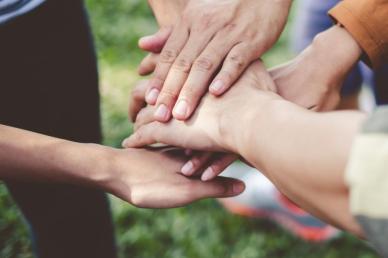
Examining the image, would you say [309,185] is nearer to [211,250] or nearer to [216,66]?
[216,66]

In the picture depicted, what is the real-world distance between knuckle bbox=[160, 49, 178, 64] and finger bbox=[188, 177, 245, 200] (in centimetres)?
43

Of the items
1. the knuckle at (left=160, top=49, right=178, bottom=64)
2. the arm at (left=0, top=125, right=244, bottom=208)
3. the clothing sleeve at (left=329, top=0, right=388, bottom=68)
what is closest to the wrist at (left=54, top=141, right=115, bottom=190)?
the arm at (left=0, top=125, right=244, bottom=208)

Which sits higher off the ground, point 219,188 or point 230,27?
point 230,27

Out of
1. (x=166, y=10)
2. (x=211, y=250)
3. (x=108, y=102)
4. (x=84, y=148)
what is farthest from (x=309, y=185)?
(x=108, y=102)

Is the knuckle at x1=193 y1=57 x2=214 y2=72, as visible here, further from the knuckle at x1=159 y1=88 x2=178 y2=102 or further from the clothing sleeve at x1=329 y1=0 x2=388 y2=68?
the clothing sleeve at x1=329 y1=0 x2=388 y2=68

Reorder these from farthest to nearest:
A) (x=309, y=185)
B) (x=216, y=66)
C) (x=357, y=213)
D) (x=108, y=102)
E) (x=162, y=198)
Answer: (x=108, y=102), (x=216, y=66), (x=162, y=198), (x=309, y=185), (x=357, y=213)

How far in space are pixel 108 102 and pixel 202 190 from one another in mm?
1615

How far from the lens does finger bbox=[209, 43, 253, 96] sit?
5.13ft

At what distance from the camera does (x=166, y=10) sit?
1847 mm

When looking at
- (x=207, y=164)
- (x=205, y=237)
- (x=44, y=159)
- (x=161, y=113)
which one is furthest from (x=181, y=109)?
(x=205, y=237)

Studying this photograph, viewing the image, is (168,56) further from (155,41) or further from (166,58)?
(155,41)

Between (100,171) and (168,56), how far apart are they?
1.57ft

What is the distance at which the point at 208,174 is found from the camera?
4.82 feet

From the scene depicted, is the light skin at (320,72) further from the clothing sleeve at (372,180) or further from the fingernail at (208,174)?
the clothing sleeve at (372,180)
